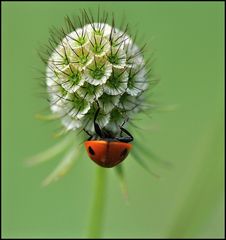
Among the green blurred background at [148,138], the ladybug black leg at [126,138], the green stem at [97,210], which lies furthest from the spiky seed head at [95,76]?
the green blurred background at [148,138]

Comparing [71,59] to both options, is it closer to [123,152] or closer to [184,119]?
[123,152]

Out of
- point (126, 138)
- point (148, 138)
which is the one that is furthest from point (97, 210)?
point (148, 138)

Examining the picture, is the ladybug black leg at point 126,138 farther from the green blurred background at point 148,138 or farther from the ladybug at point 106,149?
the green blurred background at point 148,138

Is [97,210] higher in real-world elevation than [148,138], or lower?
lower

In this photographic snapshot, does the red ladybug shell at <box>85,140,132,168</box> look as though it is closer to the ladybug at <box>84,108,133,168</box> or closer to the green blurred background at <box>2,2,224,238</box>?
the ladybug at <box>84,108,133,168</box>

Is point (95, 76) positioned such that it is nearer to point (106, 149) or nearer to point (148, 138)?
point (106, 149)

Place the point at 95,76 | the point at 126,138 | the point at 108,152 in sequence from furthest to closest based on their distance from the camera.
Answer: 1. the point at 126,138
2. the point at 108,152
3. the point at 95,76
